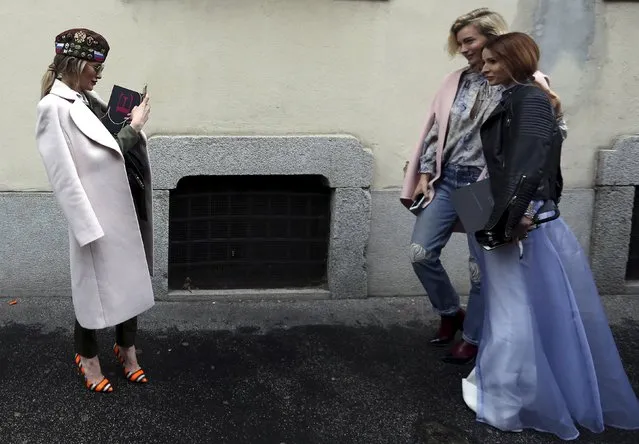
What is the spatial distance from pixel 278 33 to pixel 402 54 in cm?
79

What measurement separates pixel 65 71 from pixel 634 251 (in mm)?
3923

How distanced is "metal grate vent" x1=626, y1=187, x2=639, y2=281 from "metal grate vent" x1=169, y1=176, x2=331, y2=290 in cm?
215

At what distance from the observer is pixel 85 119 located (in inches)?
113

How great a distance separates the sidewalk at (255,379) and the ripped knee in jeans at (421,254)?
1.94 feet

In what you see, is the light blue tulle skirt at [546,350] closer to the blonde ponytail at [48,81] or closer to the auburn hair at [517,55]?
the auburn hair at [517,55]

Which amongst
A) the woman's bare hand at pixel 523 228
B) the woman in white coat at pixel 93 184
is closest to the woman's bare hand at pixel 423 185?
the woman's bare hand at pixel 523 228

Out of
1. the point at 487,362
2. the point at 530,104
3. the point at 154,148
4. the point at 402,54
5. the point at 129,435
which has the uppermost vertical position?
the point at 402,54

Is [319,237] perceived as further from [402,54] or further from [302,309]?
[402,54]

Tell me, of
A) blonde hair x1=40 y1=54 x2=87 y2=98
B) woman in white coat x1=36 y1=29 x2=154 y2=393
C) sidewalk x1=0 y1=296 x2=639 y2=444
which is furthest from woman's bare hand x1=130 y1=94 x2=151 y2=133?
sidewalk x1=0 y1=296 x2=639 y2=444

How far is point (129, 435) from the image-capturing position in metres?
2.92

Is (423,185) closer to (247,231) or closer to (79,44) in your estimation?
(247,231)

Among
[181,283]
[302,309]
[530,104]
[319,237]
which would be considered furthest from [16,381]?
[530,104]

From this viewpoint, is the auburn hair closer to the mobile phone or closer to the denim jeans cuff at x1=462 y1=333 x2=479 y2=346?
the mobile phone

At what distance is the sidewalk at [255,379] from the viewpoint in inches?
118
